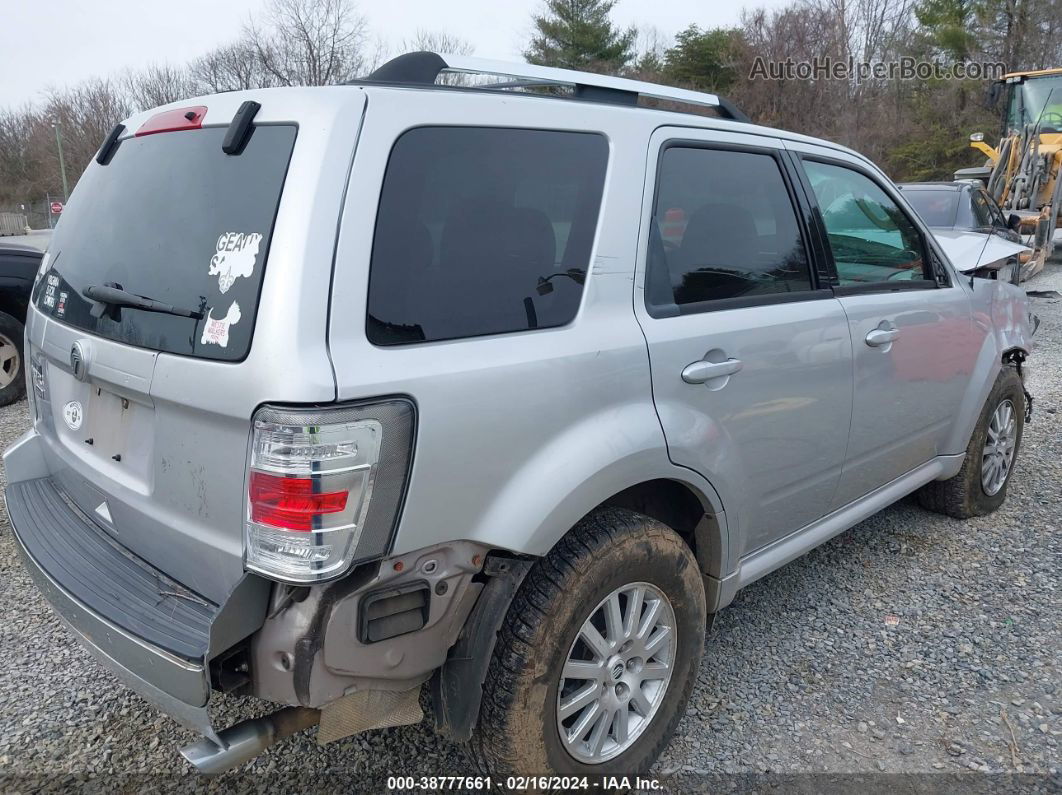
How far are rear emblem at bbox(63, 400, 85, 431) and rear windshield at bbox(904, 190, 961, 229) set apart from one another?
31.6 ft

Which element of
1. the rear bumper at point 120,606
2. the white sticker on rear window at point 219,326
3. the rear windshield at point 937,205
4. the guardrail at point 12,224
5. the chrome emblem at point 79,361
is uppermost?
the white sticker on rear window at point 219,326

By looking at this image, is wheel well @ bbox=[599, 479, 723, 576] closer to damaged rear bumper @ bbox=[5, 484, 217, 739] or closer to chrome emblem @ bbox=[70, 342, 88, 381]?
damaged rear bumper @ bbox=[5, 484, 217, 739]

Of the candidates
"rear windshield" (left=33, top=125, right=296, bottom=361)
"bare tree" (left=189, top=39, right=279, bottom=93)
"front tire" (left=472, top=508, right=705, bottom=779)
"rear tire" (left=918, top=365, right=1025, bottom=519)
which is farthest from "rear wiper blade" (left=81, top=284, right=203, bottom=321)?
"bare tree" (left=189, top=39, right=279, bottom=93)

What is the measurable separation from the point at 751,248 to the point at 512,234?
1073 millimetres

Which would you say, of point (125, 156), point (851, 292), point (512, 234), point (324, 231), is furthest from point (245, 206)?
point (851, 292)

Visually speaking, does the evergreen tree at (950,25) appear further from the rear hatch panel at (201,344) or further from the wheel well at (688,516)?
the rear hatch panel at (201,344)

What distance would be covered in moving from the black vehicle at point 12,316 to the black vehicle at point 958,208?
30.6 feet

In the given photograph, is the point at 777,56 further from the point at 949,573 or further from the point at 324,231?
the point at 324,231

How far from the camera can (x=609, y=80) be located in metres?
2.39

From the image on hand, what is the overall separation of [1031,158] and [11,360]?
15.4m

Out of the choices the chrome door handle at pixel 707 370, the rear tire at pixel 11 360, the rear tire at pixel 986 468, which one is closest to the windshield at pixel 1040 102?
the rear tire at pixel 986 468

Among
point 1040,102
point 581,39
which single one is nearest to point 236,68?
point 581,39

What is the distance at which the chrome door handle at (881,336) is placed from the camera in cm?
304

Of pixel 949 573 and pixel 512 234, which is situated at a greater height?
pixel 512 234
